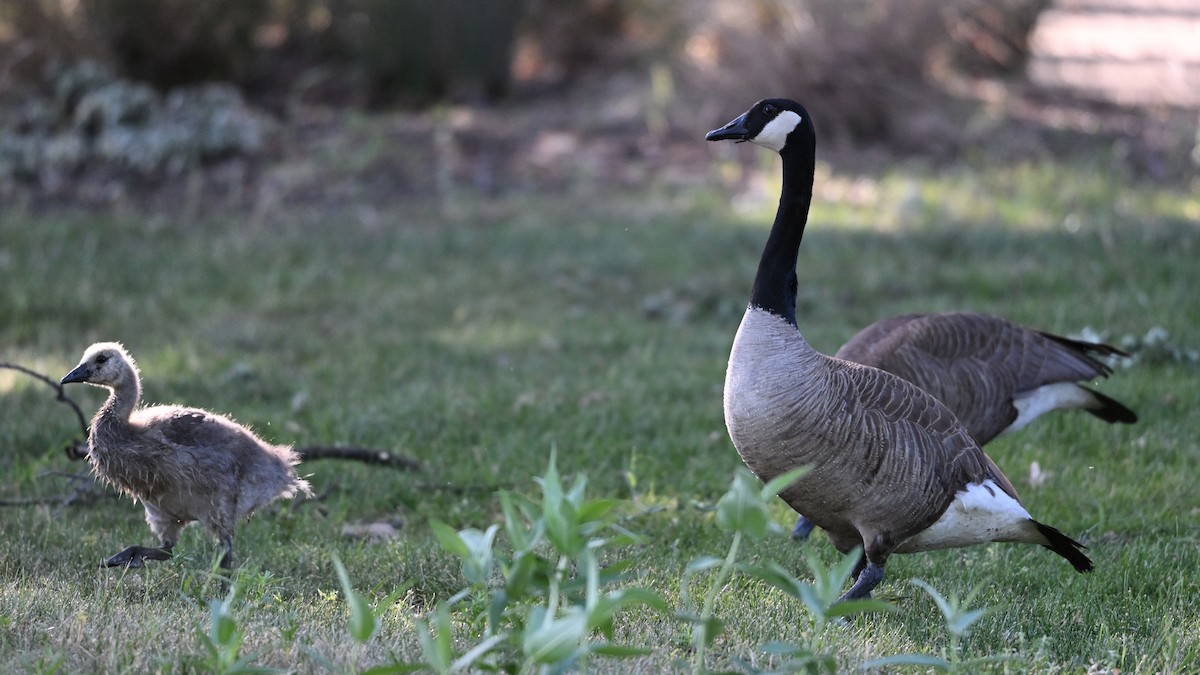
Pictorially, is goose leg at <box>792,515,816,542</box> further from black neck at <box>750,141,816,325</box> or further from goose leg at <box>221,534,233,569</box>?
goose leg at <box>221,534,233,569</box>

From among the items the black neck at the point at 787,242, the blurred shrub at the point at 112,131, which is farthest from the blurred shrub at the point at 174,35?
the black neck at the point at 787,242

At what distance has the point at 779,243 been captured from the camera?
14.5 ft

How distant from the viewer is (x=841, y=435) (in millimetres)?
4168

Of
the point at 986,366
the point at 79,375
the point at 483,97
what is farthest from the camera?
the point at 483,97

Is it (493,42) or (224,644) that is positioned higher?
(493,42)

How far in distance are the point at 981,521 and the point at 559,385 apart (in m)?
3.12

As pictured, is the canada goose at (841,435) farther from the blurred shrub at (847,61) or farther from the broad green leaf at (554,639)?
the blurred shrub at (847,61)

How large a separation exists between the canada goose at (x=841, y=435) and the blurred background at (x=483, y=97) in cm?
707

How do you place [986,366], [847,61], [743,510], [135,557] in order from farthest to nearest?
1. [847,61]
2. [986,366]
3. [135,557]
4. [743,510]

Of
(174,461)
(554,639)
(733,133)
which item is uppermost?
(733,133)

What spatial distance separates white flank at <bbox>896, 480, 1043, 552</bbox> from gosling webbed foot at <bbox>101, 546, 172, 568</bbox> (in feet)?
8.91

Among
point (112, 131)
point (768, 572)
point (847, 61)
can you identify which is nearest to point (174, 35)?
point (112, 131)

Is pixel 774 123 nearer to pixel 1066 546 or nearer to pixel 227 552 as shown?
pixel 1066 546

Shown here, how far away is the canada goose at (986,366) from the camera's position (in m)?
5.33
